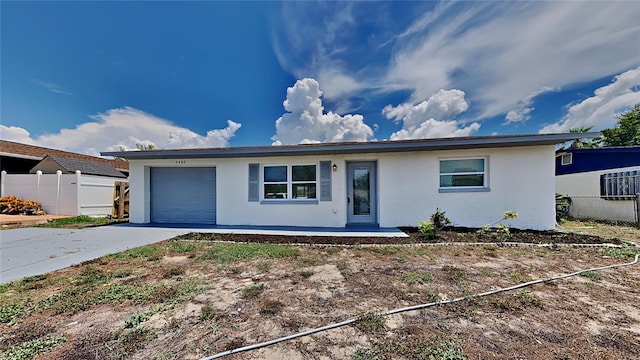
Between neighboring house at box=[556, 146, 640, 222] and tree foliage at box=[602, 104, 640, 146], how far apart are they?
14004mm

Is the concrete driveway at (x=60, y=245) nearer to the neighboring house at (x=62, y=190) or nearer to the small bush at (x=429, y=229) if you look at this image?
the neighboring house at (x=62, y=190)

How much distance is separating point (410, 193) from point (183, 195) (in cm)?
828

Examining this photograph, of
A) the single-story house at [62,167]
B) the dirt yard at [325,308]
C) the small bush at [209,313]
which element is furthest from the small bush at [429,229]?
the single-story house at [62,167]

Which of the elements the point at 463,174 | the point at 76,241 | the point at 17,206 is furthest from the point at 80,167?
the point at 463,174

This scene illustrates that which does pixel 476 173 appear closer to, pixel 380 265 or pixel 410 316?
pixel 380 265

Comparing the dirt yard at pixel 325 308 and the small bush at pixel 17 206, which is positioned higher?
the small bush at pixel 17 206

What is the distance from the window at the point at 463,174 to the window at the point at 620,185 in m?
5.64

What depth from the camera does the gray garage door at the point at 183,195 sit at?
8953mm

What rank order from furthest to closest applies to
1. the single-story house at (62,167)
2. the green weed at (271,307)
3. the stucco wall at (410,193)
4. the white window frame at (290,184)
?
the single-story house at (62,167), the white window frame at (290,184), the stucco wall at (410,193), the green weed at (271,307)

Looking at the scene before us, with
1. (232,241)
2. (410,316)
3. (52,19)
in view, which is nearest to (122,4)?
(52,19)

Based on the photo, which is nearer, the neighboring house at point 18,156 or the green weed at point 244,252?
the green weed at point 244,252

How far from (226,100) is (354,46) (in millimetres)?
7563

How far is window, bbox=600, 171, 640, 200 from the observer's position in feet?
27.4

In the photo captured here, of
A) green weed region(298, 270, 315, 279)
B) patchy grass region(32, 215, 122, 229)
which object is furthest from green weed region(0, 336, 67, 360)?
patchy grass region(32, 215, 122, 229)
